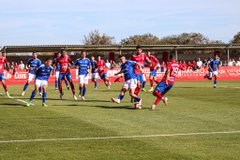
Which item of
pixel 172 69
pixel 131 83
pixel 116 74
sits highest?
pixel 172 69

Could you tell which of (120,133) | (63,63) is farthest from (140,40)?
(120,133)

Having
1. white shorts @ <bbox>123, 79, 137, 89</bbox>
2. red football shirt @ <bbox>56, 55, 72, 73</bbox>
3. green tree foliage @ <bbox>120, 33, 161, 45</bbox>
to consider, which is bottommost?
white shorts @ <bbox>123, 79, 137, 89</bbox>

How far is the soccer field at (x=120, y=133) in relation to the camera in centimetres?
895

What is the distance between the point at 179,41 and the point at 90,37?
23621mm

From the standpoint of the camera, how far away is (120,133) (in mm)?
11367

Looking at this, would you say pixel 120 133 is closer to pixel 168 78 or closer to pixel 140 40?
pixel 168 78

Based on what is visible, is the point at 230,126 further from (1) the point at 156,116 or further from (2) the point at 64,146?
(2) the point at 64,146

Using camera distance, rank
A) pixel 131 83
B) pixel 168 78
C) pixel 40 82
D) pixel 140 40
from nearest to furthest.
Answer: pixel 168 78, pixel 131 83, pixel 40 82, pixel 140 40

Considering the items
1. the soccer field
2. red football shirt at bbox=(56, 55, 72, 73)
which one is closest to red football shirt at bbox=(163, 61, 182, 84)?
the soccer field

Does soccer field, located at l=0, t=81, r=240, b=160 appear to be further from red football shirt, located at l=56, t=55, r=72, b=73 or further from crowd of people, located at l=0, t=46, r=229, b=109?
red football shirt, located at l=56, t=55, r=72, b=73

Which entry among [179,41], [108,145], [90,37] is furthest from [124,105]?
[179,41]

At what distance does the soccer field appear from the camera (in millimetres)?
8953

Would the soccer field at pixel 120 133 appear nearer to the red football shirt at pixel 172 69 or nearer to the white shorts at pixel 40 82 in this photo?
the red football shirt at pixel 172 69

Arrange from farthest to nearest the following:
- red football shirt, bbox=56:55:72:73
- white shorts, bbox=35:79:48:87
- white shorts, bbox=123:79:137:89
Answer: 1. red football shirt, bbox=56:55:72:73
2. white shorts, bbox=35:79:48:87
3. white shorts, bbox=123:79:137:89
